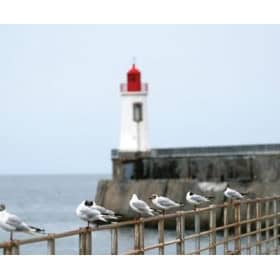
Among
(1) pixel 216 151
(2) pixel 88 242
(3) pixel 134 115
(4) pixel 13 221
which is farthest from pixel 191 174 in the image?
(2) pixel 88 242

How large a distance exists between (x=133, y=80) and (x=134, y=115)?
116 cm

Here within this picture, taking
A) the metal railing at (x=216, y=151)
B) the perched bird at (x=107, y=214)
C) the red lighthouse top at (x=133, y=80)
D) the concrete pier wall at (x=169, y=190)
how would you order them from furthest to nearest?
the red lighthouse top at (x=133, y=80) → the metal railing at (x=216, y=151) → the concrete pier wall at (x=169, y=190) → the perched bird at (x=107, y=214)

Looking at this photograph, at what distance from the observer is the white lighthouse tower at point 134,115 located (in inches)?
1210

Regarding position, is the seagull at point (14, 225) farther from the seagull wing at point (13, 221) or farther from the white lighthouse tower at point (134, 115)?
the white lighthouse tower at point (134, 115)

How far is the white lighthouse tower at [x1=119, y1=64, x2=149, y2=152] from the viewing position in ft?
101

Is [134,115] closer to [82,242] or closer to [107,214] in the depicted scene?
[107,214]

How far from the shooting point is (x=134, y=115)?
30984 millimetres

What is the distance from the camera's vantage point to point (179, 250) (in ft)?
23.7

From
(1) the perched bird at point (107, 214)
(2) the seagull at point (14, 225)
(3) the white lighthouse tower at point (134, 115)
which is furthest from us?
(3) the white lighthouse tower at point (134, 115)

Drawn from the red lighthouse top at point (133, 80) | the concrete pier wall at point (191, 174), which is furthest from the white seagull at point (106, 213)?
the red lighthouse top at point (133, 80)

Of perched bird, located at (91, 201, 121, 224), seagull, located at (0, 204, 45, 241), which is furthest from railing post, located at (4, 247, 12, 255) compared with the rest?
perched bird, located at (91, 201, 121, 224)

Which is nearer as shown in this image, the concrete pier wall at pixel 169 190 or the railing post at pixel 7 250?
the railing post at pixel 7 250
